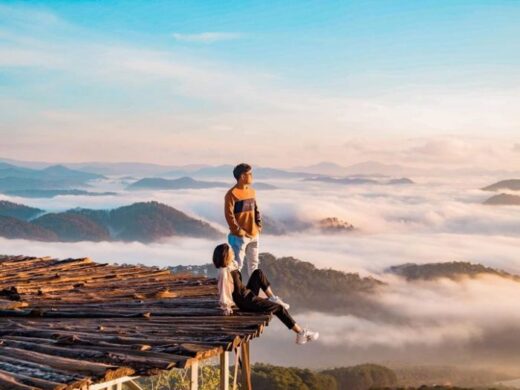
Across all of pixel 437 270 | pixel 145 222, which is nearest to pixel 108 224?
pixel 145 222

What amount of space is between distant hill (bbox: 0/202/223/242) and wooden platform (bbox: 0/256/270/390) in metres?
153

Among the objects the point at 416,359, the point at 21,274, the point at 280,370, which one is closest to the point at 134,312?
the point at 21,274

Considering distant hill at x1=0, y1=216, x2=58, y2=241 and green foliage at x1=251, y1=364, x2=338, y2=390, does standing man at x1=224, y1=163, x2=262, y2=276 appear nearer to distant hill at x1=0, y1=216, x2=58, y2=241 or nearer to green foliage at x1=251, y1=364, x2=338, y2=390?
green foliage at x1=251, y1=364, x2=338, y2=390

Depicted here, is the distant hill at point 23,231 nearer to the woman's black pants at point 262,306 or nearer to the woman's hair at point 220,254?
the woman's black pants at point 262,306

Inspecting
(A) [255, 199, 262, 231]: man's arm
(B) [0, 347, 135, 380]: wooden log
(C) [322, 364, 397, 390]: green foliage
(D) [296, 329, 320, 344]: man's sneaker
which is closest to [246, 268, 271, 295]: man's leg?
(D) [296, 329, 320, 344]: man's sneaker

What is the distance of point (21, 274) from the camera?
15891 millimetres

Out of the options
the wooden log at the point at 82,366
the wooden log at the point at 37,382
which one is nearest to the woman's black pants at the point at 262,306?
the wooden log at the point at 82,366

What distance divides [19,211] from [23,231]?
17829 mm

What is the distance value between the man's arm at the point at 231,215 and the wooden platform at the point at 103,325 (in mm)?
1307

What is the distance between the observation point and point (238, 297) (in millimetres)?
11227

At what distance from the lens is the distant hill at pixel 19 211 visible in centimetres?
17650

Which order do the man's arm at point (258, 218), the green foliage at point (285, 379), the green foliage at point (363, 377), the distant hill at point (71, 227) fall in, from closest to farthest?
1. the man's arm at point (258, 218)
2. the green foliage at point (285, 379)
3. the green foliage at point (363, 377)
4. the distant hill at point (71, 227)

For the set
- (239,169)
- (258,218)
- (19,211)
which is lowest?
(258,218)

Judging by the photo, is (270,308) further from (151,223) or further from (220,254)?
(151,223)
